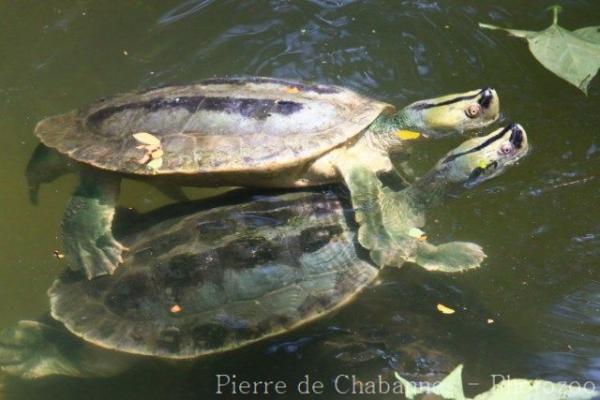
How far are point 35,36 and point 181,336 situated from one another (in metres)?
3.25

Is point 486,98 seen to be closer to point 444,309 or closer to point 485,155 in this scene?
point 485,155

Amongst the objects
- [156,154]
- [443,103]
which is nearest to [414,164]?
[443,103]

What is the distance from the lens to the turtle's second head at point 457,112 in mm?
4043

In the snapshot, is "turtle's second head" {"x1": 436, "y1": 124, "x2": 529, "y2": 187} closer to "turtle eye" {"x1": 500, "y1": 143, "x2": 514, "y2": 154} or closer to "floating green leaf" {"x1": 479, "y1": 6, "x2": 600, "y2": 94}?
"turtle eye" {"x1": 500, "y1": 143, "x2": 514, "y2": 154}

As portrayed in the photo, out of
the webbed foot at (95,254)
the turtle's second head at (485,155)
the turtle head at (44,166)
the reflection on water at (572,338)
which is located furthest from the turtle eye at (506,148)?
the turtle head at (44,166)

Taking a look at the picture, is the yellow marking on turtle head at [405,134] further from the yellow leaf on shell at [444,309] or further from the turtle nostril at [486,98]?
the yellow leaf on shell at [444,309]

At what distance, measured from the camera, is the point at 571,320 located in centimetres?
360

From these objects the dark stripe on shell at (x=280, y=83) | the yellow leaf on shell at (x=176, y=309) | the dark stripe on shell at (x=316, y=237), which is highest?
the dark stripe on shell at (x=280, y=83)

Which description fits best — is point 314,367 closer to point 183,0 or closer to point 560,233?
point 560,233

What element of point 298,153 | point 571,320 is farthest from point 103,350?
point 571,320

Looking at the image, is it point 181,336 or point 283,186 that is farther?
point 283,186

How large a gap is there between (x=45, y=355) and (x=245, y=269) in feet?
4.10

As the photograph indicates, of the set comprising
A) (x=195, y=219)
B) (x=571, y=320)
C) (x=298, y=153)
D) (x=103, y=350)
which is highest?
(x=298, y=153)

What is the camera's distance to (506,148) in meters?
3.80
